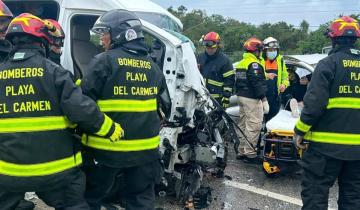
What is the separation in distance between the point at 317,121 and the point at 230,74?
3502 millimetres

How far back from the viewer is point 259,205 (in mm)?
5426

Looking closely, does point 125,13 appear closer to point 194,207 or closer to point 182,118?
point 182,118

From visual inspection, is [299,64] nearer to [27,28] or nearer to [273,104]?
[273,104]

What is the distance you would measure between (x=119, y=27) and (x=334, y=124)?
209 cm

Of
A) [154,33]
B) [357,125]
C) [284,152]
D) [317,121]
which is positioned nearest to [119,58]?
[154,33]

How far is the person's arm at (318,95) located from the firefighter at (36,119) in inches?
75.4

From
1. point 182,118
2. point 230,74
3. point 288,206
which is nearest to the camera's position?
point 182,118

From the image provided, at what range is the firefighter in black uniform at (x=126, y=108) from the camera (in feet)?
11.7

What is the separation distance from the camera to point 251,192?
5879mm

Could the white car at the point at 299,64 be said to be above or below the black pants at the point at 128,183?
above

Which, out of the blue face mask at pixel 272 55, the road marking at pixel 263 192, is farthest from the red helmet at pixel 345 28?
the blue face mask at pixel 272 55

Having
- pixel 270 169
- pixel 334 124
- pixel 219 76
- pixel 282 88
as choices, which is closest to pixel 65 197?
pixel 334 124

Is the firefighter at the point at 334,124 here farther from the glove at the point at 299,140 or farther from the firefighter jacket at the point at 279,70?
the firefighter jacket at the point at 279,70

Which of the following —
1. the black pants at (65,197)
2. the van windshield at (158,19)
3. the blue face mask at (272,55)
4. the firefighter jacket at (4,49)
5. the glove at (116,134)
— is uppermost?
the van windshield at (158,19)
